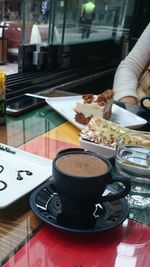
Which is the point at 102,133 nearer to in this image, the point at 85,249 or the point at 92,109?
the point at 92,109

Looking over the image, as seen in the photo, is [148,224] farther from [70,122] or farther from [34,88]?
[34,88]

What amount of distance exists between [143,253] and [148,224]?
2.9 inches

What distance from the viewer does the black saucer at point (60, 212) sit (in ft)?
1.57

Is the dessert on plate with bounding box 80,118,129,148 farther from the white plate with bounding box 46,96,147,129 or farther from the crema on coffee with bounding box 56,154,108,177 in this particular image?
the crema on coffee with bounding box 56,154,108,177

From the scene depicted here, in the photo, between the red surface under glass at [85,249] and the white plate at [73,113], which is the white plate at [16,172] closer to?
the red surface under glass at [85,249]

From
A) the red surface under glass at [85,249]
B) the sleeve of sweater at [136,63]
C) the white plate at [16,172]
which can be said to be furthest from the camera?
the sleeve of sweater at [136,63]

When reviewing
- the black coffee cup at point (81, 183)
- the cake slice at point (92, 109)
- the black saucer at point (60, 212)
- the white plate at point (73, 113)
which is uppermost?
the black coffee cup at point (81, 183)

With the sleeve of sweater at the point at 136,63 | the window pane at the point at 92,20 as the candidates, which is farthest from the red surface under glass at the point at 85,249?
the window pane at the point at 92,20

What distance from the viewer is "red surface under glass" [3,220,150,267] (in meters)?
0.43

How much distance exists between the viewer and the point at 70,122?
3.20 ft

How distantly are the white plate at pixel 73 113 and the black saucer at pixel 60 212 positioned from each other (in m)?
0.39

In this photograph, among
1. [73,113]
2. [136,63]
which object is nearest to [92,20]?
[136,63]

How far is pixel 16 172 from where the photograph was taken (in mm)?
647

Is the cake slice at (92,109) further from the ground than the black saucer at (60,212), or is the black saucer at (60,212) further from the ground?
the cake slice at (92,109)
